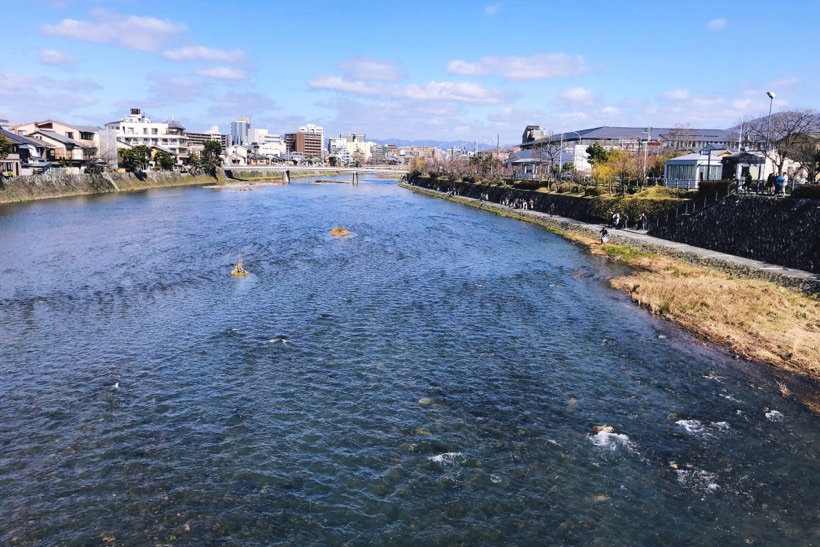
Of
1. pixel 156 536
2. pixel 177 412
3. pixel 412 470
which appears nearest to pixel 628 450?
pixel 412 470

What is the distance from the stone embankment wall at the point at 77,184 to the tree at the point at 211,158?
9.67 meters

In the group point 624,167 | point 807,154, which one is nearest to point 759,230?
point 807,154

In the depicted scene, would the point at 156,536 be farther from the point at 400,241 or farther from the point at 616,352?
the point at 400,241

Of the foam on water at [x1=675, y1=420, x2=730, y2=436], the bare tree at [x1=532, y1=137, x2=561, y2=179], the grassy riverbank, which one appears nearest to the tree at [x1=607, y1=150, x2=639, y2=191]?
the bare tree at [x1=532, y1=137, x2=561, y2=179]

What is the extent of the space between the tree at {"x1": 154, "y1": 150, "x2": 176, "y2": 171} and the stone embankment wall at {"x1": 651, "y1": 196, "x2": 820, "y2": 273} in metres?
95.3

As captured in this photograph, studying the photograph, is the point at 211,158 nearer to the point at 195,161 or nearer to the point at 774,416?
the point at 195,161

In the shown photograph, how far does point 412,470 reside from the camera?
1208cm

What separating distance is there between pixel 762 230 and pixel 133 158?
3543 inches

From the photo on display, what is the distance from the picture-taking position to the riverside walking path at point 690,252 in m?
25.5

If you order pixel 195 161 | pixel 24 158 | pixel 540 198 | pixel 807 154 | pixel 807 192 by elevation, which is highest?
pixel 195 161

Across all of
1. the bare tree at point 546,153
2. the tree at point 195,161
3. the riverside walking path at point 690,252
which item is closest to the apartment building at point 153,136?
the tree at point 195,161

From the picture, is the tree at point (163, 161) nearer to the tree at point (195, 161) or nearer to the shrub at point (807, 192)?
the tree at point (195, 161)

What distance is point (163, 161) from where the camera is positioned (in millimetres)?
104188

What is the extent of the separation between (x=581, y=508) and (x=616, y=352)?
30.8ft
